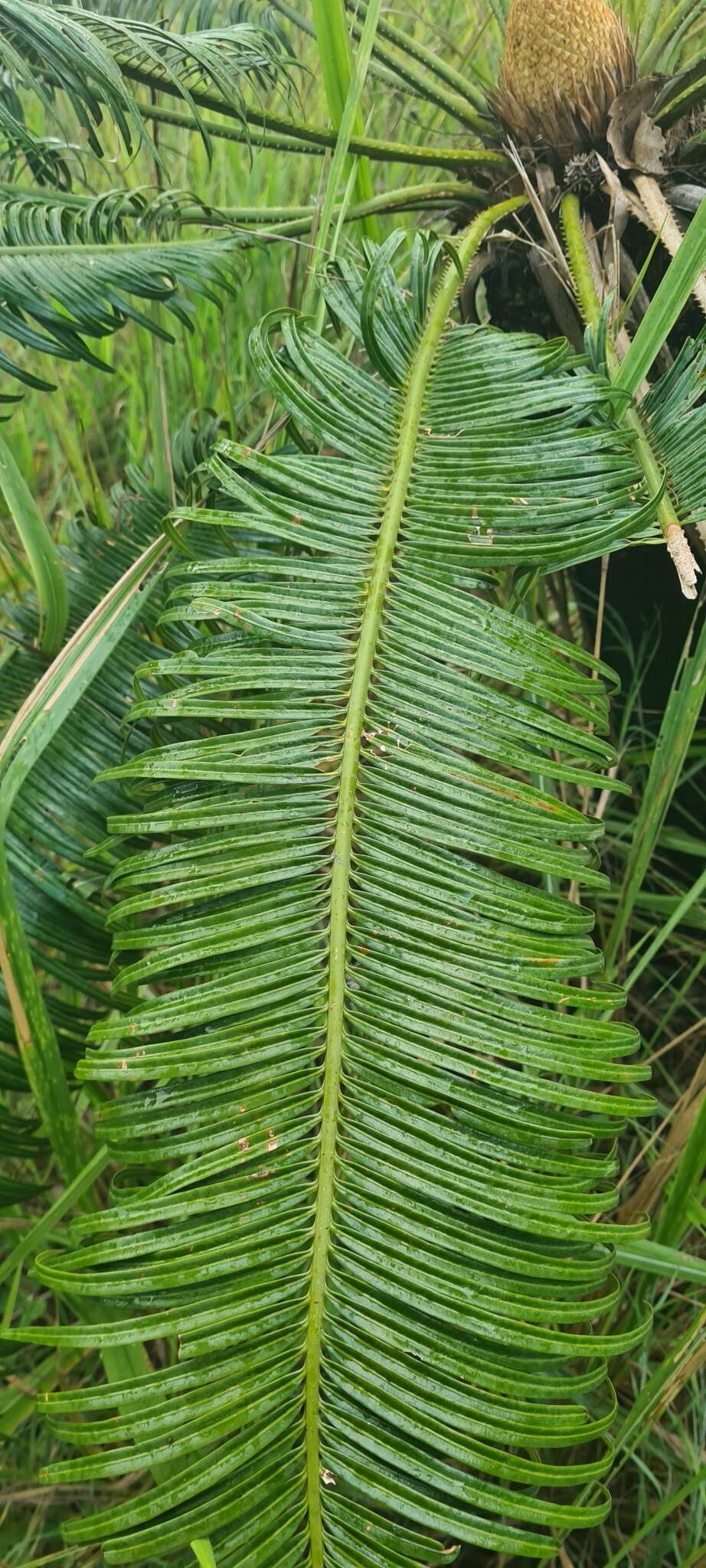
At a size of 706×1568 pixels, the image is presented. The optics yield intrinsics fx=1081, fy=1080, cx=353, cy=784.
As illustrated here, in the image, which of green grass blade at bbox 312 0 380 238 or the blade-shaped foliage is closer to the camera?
the blade-shaped foliage

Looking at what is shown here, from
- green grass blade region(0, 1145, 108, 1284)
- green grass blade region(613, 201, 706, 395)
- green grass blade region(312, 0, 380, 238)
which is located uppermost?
green grass blade region(312, 0, 380, 238)

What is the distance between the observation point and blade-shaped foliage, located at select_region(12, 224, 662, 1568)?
0.46 meters

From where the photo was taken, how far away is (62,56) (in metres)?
0.79

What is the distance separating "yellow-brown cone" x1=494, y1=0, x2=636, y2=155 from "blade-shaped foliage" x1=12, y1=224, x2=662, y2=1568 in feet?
1.20

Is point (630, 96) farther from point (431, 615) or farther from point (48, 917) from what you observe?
point (48, 917)

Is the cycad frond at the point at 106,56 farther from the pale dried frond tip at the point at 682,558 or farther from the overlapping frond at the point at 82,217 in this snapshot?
the pale dried frond tip at the point at 682,558

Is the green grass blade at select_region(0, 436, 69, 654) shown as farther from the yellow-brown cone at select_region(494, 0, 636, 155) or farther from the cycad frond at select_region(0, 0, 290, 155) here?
the yellow-brown cone at select_region(494, 0, 636, 155)

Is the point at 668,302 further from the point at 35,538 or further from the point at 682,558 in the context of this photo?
the point at 35,538

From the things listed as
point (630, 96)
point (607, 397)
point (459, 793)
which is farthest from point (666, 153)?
point (459, 793)

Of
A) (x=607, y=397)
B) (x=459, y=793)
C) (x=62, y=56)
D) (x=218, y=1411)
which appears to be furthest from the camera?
(x=62, y=56)

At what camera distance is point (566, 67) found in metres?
0.89

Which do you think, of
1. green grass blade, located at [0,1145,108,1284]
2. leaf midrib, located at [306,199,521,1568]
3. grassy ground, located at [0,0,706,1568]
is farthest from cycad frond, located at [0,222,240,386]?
green grass blade, located at [0,1145,108,1284]

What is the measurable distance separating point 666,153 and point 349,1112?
842 mm

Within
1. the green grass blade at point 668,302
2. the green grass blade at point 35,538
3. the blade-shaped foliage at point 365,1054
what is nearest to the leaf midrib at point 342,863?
the blade-shaped foliage at point 365,1054
